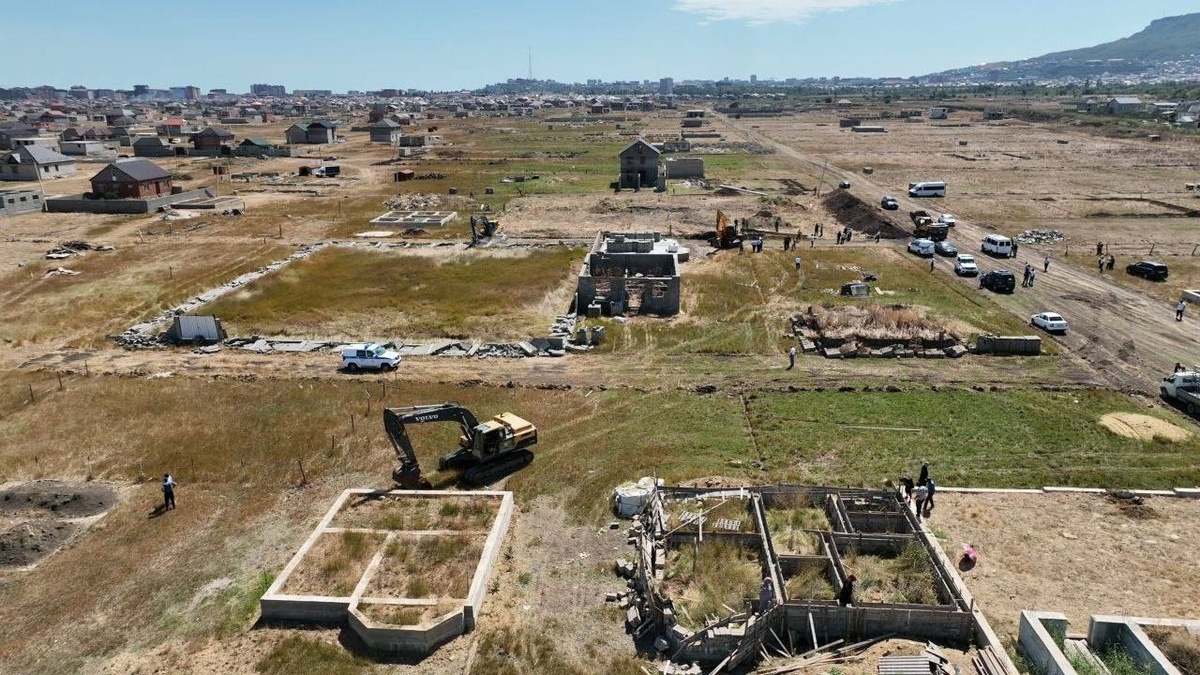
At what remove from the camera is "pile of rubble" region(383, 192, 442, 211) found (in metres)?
73.7

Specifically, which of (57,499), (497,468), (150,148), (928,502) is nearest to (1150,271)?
(928,502)

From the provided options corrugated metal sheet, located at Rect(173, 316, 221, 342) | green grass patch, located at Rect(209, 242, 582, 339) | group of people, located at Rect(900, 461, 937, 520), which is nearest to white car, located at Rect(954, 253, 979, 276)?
green grass patch, located at Rect(209, 242, 582, 339)

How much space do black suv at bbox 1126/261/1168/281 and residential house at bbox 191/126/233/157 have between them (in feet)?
391

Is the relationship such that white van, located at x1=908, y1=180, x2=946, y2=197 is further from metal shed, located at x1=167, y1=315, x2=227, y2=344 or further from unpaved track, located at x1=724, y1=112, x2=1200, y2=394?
metal shed, located at x1=167, y1=315, x2=227, y2=344

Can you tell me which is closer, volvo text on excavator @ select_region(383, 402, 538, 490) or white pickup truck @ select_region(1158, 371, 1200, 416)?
volvo text on excavator @ select_region(383, 402, 538, 490)

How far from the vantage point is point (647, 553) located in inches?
754

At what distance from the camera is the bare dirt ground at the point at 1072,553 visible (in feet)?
57.9

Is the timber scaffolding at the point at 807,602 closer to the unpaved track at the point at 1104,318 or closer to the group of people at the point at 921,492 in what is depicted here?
the group of people at the point at 921,492

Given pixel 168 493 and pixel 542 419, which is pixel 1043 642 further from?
pixel 168 493

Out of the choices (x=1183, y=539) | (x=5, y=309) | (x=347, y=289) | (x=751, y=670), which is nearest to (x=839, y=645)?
(x=751, y=670)

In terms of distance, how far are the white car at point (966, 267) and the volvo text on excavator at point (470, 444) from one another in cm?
3517

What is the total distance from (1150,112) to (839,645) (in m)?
191

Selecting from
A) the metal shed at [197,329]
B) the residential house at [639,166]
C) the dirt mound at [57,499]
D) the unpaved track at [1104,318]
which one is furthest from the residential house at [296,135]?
the dirt mound at [57,499]

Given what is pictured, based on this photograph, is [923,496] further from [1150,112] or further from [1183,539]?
[1150,112]
